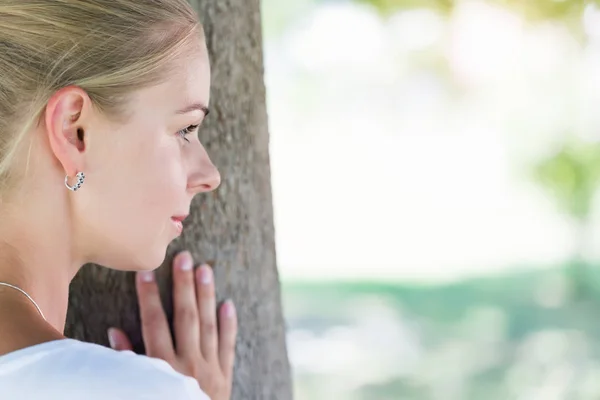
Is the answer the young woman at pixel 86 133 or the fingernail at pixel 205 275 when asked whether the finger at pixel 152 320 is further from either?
the young woman at pixel 86 133

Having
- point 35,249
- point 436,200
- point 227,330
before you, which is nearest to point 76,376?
point 35,249

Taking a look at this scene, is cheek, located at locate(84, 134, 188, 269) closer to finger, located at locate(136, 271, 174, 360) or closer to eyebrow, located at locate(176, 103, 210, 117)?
eyebrow, located at locate(176, 103, 210, 117)

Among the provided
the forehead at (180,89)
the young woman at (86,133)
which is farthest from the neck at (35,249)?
the forehead at (180,89)

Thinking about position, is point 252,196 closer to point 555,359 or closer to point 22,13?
point 22,13

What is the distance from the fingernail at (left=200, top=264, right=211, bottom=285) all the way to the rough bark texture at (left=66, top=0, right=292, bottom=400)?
3 centimetres

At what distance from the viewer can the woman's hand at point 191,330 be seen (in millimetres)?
2100

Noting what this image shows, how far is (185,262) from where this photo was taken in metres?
2.17

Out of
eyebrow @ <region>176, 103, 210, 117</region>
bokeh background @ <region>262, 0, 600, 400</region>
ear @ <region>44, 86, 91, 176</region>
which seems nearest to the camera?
ear @ <region>44, 86, 91, 176</region>

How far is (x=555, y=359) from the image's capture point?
1148 centimetres

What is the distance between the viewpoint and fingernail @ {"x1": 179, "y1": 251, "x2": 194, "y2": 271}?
216 cm

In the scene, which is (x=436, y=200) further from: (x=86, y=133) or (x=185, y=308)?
(x=86, y=133)

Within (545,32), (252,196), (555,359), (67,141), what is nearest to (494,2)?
(545,32)

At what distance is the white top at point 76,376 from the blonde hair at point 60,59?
1.30ft

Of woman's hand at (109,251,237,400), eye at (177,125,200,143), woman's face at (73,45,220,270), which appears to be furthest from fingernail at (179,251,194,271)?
eye at (177,125,200,143)
